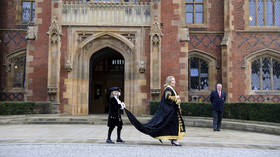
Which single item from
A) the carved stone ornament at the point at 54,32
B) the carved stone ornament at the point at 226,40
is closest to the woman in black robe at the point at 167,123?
the carved stone ornament at the point at 54,32

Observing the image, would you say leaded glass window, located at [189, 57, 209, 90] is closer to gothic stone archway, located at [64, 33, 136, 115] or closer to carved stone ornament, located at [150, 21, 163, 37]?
carved stone ornament, located at [150, 21, 163, 37]

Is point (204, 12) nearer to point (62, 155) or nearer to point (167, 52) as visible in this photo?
point (167, 52)

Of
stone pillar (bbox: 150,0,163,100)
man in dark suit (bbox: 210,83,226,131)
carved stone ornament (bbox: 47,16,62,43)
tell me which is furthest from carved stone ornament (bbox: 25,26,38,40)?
man in dark suit (bbox: 210,83,226,131)

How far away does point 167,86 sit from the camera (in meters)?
7.33

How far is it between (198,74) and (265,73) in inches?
168

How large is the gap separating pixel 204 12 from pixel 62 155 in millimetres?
16385

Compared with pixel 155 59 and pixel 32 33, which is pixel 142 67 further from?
pixel 32 33

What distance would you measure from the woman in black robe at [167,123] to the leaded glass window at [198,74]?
1256cm

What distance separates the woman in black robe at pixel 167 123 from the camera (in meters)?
6.89

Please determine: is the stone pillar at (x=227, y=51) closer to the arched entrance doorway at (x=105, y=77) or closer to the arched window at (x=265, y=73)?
the arched window at (x=265, y=73)

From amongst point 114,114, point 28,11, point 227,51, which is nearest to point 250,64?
point 227,51

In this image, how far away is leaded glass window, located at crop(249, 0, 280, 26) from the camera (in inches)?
746

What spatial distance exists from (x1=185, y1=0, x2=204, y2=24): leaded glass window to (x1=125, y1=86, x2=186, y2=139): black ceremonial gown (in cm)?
1343

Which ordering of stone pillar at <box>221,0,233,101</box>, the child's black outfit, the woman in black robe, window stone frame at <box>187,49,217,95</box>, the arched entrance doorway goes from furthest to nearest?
the arched entrance doorway → window stone frame at <box>187,49,217,95</box> → stone pillar at <box>221,0,233,101</box> → the child's black outfit → the woman in black robe
